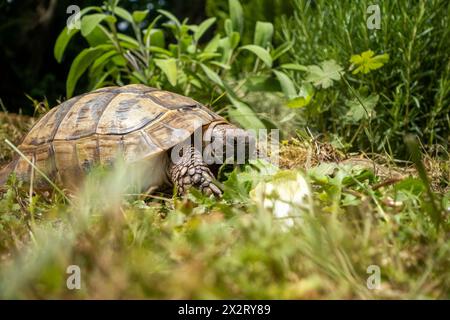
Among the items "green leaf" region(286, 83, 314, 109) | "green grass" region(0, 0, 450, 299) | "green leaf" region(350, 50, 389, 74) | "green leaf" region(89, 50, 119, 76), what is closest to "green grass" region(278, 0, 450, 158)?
"green leaf" region(286, 83, 314, 109)

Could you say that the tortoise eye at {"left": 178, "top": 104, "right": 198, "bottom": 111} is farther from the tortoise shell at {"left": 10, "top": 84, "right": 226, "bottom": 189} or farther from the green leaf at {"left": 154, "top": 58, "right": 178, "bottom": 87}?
the green leaf at {"left": 154, "top": 58, "right": 178, "bottom": 87}

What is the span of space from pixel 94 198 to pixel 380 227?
80 centimetres

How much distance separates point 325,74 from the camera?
2736mm

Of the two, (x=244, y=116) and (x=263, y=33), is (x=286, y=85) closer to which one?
(x=244, y=116)

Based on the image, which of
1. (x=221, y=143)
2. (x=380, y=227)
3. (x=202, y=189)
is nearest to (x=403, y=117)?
(x=221, y=143)

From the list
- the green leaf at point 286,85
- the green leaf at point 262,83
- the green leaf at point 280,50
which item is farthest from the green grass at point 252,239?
the green leaf at point 280,50

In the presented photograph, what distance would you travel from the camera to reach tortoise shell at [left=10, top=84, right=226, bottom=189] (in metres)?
2.17

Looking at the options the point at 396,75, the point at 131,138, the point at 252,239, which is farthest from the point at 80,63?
the point at 252,239

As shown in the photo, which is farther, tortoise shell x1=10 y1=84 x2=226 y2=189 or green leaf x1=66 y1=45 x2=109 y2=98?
green leaf x1=66 y1=45 x2=109 y2=98

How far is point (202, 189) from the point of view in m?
2.05

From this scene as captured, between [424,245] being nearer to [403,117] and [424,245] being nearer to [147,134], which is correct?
[147,134]

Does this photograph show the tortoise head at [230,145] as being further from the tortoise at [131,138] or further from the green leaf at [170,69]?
the green leaf at [170,69]

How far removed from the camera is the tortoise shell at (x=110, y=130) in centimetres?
217

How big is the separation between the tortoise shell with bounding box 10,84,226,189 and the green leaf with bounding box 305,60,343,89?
0.69 m
